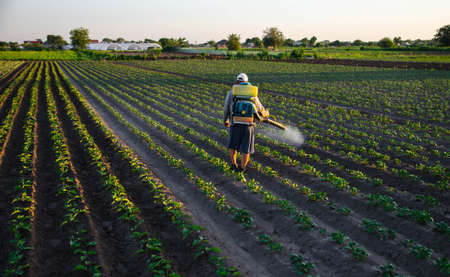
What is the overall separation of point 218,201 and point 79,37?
12686cm

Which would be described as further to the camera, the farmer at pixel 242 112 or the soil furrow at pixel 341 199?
the farmer at pixel 242 112

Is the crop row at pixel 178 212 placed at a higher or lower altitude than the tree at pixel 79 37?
lower

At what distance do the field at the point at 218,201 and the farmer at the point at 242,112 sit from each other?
2.77 feet

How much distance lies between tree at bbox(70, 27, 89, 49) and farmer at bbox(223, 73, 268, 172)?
4914 inches

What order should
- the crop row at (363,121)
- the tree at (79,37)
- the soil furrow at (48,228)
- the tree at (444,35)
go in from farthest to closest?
the tree at (79,37)
the tree at (444,35)
the crop row at (363,121)
the soil furrow at (48,228)

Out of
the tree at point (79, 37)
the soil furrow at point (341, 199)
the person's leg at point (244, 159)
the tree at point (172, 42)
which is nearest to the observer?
the soil furrow at point (341, 199)

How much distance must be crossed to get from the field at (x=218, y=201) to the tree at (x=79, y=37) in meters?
117

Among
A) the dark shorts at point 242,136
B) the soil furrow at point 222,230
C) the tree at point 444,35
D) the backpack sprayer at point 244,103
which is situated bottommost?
the soil furrow at point 222,230

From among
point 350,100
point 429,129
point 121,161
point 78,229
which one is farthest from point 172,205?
point 350,100

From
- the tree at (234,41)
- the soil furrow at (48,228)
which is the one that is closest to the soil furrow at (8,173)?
the soil furrow at (48,228)

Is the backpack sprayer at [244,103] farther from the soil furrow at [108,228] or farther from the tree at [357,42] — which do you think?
the tree at [357,42]

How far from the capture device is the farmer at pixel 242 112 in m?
6.72

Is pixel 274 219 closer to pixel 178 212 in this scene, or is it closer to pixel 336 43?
pixel 178 212

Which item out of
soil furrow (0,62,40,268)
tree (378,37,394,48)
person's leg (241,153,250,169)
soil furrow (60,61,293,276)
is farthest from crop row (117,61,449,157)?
tree (378,37,394,48)
